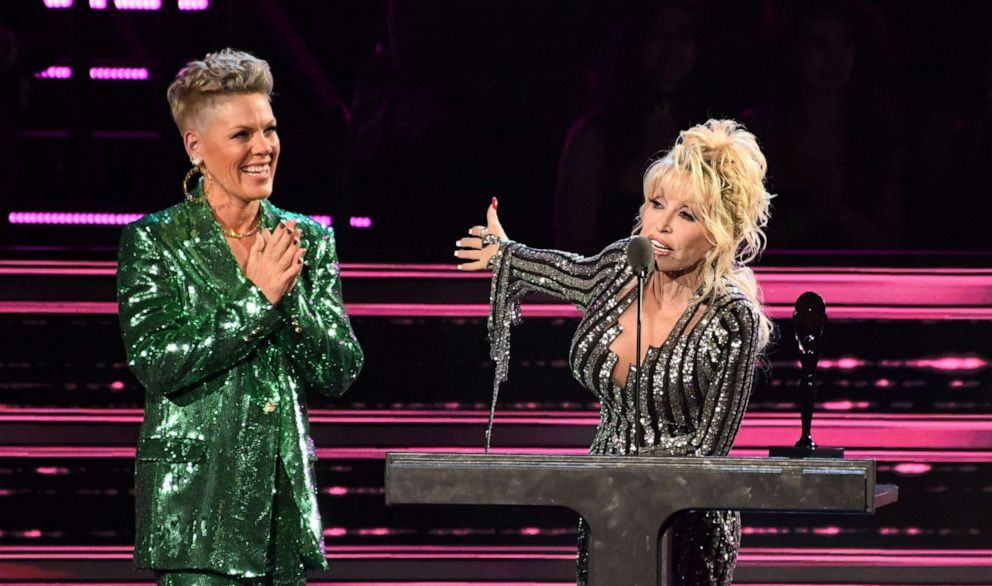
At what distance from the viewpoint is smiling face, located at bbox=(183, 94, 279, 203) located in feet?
10.4

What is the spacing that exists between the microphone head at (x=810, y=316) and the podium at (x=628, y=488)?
3.15ft

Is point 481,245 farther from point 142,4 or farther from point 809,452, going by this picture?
point 142,4

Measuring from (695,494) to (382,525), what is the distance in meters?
2.50

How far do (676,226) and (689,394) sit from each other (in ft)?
1.17

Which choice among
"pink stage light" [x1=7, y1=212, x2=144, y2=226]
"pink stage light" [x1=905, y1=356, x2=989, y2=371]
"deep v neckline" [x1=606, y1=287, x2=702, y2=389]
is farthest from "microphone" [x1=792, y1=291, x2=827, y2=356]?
"pink stage light" [x1=7, y1=212, x2=144, y2=226]

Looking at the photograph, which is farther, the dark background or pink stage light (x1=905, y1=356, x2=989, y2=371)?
pink stage light (x1=905, y1=356, x2=989, y2=371)

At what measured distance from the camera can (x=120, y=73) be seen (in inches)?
182

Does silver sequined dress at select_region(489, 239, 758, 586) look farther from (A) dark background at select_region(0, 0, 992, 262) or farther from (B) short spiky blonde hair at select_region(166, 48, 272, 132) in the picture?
(A) dark background at select_region(0, 0, 992, 262)

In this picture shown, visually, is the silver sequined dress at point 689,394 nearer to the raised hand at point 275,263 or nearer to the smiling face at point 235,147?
the raised hand at point 275,263

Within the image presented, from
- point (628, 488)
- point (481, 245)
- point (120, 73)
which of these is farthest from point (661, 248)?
point (120, 73)

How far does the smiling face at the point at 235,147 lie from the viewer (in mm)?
3162

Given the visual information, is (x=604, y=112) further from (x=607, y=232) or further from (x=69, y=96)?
(x=69, y=96)

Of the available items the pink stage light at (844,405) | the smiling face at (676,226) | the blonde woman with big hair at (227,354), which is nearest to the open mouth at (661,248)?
the smiling face at (676,226)

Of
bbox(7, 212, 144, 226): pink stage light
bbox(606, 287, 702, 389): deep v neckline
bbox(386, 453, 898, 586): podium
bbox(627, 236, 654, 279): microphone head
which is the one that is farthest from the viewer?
bbox(7, 212, 144, 226): pink stage light
